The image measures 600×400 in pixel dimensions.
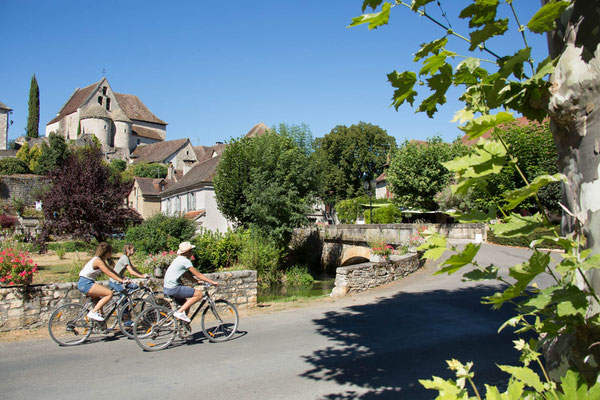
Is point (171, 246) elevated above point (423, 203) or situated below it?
below

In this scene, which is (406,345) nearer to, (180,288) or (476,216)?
(180,288)

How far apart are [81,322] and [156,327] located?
152cm

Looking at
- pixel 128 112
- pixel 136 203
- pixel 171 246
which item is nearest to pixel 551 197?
pixel 171 246

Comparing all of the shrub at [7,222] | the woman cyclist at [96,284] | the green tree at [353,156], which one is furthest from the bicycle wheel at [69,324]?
the green tree at [353,156]

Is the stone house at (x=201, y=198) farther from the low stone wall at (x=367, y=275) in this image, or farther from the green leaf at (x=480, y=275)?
the green leaf at (x=480, y=275)

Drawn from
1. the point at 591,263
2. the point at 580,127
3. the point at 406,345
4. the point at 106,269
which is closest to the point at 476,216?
the point at 591,263

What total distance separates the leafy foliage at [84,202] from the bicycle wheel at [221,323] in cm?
1499

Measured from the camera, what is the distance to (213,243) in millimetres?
21469

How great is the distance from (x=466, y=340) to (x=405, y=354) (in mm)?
1461

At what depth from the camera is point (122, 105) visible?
314 feet

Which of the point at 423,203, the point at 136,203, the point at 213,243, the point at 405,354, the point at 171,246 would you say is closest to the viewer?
the point at 405,354

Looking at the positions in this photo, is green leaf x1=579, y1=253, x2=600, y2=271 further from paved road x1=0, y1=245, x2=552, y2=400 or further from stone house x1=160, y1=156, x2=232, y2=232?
stone house x1=160, y1=156, x2=232, y2=232

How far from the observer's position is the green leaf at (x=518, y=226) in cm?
135

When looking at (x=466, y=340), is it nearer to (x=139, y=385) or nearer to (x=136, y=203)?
(x=139, y=385)
